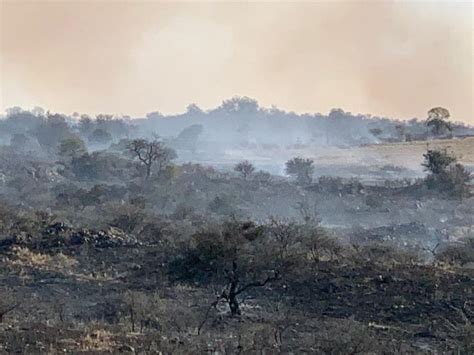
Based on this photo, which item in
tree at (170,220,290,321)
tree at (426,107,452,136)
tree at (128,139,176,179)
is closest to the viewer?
tree at (170,220,290,321)

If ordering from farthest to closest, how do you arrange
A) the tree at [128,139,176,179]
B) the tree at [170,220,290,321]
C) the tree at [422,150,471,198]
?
the tree at [128,139,176,179] < the tree at [422,150,471,198] < the tree at [170,220,290,321]

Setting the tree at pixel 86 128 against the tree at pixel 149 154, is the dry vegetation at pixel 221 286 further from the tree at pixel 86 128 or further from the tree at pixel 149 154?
the tree at pixel 86 128

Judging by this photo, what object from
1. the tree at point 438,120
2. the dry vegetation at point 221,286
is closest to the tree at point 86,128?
the tree at point 438,120

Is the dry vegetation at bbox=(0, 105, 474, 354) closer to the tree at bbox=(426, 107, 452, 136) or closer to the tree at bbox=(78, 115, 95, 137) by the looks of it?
the tree at bbox=(426, 107, 452, 136)

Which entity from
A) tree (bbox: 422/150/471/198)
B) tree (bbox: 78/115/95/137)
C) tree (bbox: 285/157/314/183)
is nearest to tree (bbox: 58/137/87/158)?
tree (bbox: 285/157/314/183)

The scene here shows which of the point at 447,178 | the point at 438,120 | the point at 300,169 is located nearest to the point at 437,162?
the point at 447,178

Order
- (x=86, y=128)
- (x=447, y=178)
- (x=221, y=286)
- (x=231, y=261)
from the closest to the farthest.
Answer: (x=231, y=261)
(x=221, y=286)
(x=447, y=178)
(x=86, y=128)

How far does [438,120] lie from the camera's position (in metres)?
74.4

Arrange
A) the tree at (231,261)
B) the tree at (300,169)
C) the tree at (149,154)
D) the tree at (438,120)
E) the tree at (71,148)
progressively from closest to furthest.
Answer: the tree at (231,261) < the tree at (149,154) < the tree at (300,169) < the tree at (71,148) < the tree at (438,120)

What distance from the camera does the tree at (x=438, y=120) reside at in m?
74.6

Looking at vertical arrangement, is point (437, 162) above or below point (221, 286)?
above

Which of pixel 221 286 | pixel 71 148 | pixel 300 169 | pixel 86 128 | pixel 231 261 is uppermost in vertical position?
pixel 86 128

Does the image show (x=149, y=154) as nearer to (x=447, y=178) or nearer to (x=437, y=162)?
(x=437, y=162)

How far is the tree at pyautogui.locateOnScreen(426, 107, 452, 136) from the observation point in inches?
2938
